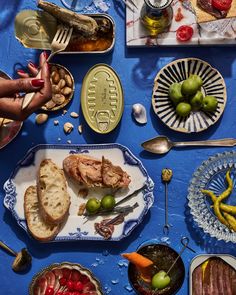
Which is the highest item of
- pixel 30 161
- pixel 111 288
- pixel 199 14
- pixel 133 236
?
pixel 199 14

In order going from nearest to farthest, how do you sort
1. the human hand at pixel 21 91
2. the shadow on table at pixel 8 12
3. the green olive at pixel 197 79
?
the human hand at pixel 21 91, the green olive at pixel 197 79, the shadow on table at pixel 8 12

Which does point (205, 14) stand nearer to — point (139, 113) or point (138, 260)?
point (139, 113)

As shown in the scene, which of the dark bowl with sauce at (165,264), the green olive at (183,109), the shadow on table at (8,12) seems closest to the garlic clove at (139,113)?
the green olive at (183,109)

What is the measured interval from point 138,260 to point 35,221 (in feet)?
1.24

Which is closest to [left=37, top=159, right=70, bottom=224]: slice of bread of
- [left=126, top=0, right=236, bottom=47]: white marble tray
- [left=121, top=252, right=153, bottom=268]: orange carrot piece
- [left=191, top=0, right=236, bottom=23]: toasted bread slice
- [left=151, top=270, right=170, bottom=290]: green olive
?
[left=121, top=252, right=153, bottom=268]: orange carrot piece

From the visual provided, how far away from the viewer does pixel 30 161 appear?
1.91 m

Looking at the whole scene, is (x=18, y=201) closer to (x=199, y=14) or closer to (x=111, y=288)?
(x=111, y=288)

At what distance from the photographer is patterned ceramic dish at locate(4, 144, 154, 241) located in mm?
1873

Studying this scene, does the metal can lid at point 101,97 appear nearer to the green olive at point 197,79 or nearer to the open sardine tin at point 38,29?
the open sardine tin at point 38,29

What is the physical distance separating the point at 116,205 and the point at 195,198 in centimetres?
27

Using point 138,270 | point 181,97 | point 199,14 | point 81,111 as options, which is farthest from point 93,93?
point 138,270

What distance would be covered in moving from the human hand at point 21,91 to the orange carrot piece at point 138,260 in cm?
57

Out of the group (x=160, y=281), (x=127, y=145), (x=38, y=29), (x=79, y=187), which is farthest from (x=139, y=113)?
(x=160, y=281)

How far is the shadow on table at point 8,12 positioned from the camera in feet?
6.40
